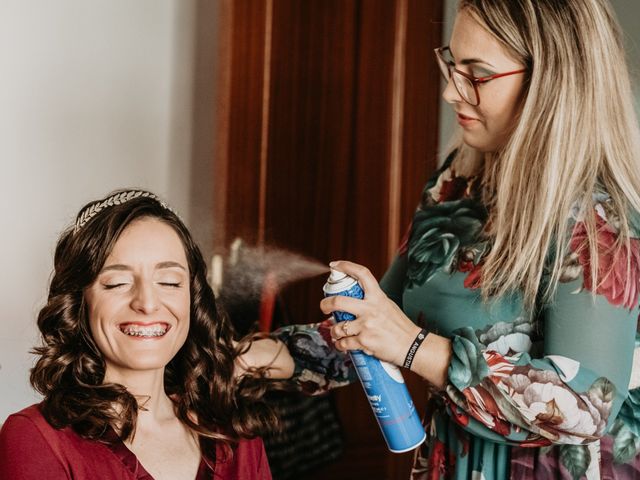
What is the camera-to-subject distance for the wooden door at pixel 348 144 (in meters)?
2.71

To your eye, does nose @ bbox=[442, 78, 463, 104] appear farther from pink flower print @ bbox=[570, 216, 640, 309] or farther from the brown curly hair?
the brown curly hair

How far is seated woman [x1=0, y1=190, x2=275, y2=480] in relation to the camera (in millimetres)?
1509

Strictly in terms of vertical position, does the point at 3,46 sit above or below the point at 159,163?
above

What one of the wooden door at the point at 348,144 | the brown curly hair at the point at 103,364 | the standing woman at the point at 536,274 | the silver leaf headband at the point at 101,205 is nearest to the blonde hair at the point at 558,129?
the standing woman at the point at 536,274

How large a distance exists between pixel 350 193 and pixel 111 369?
137 cm

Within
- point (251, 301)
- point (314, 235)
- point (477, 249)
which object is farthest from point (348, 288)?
point (314, 235)

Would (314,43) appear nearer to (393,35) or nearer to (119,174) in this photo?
(393,35)

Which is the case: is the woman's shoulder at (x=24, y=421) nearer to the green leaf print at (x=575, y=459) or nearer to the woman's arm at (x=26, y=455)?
the woman's arm at (x=26, y=455)

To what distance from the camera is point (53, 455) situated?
4.72 ft

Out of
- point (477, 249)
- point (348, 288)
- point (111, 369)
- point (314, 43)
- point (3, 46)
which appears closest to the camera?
point (348, 288)

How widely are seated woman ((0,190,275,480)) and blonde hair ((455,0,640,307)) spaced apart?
0.57 m

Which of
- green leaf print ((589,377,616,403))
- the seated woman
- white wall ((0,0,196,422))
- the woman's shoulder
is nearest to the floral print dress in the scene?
green leaf print ((589,377,616,403))

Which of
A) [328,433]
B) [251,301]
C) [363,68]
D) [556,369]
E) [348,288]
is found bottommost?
[328,433]

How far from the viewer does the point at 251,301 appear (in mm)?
2643
